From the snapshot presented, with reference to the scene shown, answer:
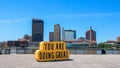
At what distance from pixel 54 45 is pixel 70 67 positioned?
41.7 feet

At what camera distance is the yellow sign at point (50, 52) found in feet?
116

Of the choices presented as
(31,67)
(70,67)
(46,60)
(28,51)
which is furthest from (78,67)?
(28,51)

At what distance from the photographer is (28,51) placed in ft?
250

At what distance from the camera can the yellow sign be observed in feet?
116

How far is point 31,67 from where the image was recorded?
80.9ft

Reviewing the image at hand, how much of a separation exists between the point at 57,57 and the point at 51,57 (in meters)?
1.08

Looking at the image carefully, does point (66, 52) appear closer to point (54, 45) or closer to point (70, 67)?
point (54, 45)

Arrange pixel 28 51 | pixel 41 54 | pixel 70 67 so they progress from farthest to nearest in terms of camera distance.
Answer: pixel 28 51
pixel 41 54
pixel 70 67

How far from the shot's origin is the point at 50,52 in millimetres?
36094

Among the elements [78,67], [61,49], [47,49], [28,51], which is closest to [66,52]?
[61,49]

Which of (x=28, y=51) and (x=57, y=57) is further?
(x=28, y=51)

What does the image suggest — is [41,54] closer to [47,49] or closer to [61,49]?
[47,49]

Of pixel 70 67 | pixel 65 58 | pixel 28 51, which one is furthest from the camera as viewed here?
pixel 28 51

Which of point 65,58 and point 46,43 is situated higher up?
point 46,43
